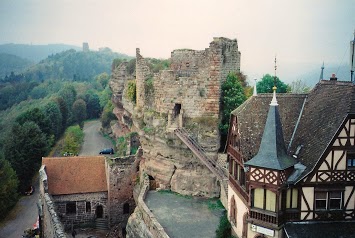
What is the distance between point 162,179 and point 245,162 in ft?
46.5

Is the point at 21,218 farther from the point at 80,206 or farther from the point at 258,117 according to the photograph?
the point at 258,117

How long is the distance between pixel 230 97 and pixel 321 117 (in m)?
11.5

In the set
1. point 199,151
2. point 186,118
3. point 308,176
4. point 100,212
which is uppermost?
point 186,118

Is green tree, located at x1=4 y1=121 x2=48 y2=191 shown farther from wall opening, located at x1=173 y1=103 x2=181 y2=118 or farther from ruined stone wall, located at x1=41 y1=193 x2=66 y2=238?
wall opening, located at x1=173 y1=103 x2=181 y2=118

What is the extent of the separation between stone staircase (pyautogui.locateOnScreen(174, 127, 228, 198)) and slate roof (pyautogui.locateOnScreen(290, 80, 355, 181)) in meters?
8.57

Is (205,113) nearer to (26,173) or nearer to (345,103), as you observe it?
(345,103)

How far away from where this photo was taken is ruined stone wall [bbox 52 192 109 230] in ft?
124

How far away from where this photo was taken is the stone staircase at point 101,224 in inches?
1547

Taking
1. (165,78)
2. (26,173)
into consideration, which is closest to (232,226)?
(165,78)

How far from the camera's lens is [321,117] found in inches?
882

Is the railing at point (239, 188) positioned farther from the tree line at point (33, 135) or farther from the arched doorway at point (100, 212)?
the tree line at point (33, 135)

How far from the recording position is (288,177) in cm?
2139

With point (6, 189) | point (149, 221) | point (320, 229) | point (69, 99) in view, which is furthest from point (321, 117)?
point (69, 99)

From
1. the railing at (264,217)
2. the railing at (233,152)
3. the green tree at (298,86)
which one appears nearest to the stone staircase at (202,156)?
the railing at (233,152)
